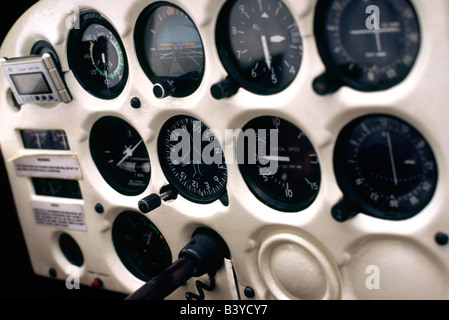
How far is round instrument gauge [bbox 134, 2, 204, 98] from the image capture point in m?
1.52

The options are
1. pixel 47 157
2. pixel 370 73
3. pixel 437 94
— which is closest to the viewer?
pixel 437 94

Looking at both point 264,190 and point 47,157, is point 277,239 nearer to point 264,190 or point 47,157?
point 264,190

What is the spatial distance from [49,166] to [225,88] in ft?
3.63

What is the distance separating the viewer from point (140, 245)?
6.69 ft

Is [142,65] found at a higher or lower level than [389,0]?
lower

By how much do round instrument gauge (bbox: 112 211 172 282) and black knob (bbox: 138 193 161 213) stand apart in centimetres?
29

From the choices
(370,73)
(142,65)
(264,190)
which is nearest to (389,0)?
(370,73)

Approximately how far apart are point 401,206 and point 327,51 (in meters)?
0.51

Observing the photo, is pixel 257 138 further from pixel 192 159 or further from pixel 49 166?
pixel 49 166

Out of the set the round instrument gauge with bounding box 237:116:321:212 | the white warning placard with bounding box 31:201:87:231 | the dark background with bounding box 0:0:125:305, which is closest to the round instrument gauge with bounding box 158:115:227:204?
the round instrument gauge with bounding box 237:116:321:212

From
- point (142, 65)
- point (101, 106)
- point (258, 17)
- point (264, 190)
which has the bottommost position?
point (264, 190)

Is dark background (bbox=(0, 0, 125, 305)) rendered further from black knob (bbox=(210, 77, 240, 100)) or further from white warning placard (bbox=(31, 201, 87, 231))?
black knob (bbox=(210, 77, 240, 100))

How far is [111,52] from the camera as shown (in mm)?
1736

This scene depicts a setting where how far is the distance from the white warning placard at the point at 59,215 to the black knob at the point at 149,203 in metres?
0.54
